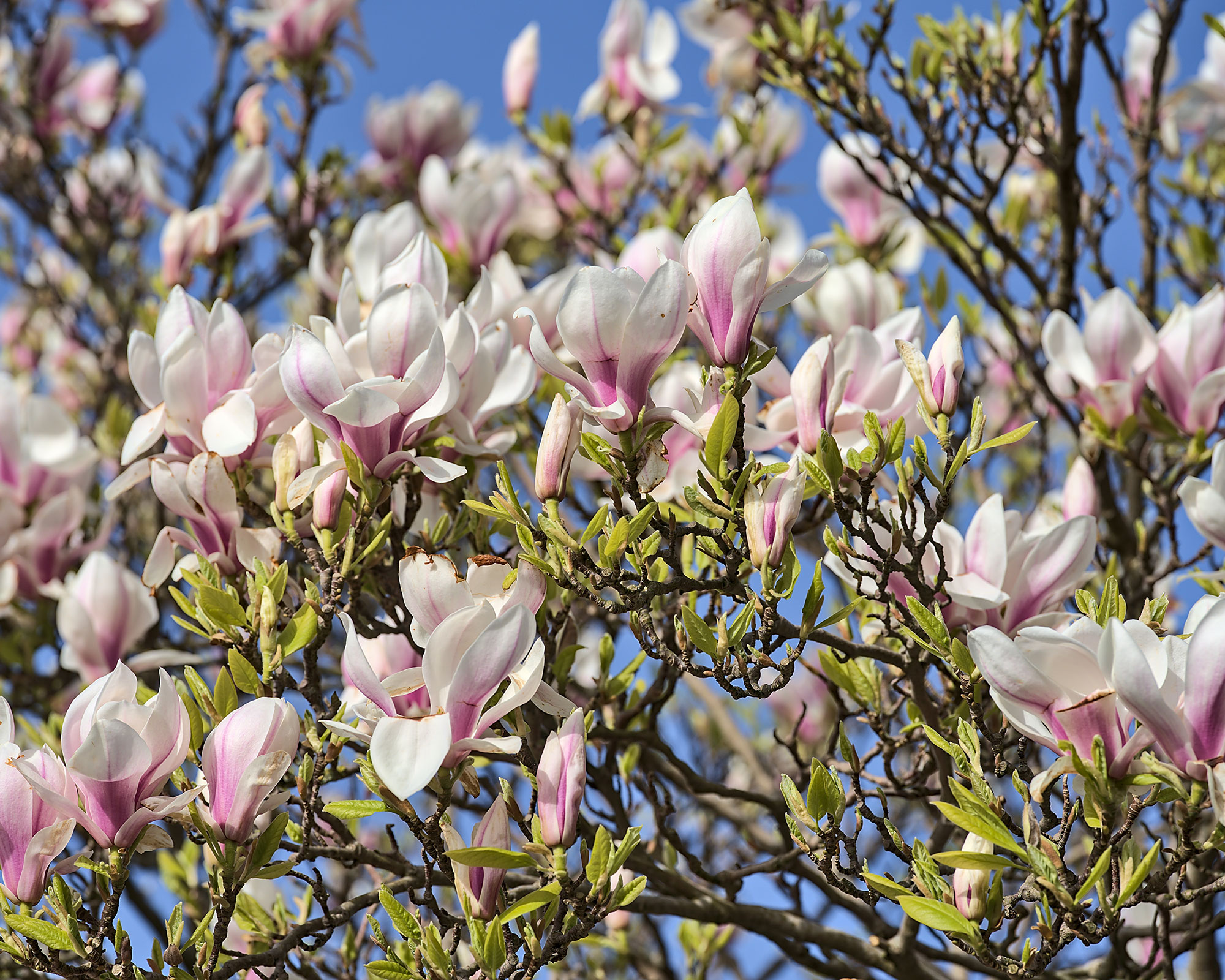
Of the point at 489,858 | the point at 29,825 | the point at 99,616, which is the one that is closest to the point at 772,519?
the point at 489,858

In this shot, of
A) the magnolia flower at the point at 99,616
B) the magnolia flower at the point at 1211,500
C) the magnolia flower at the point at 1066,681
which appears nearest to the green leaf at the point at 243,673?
the magnolia flower at the point at 99,616

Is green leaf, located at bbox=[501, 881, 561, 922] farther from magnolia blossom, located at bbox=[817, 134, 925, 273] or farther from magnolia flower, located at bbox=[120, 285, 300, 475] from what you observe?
magnolia blossom, located at bbox=[817, 134, 925, 273]

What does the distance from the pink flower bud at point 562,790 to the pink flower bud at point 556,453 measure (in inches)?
12.0

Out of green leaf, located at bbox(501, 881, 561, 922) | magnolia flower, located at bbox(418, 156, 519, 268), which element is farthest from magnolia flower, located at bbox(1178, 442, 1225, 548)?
magnolia flower, located at bbox(418, 156, 519, 268)

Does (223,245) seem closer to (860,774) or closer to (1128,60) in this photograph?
(860,774)

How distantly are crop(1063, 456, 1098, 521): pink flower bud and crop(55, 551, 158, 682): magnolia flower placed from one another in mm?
1727

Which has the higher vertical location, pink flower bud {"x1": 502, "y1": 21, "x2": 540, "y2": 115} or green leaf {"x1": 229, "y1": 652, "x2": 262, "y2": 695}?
pink flower bud {"x1": 502, "y1": 21, "x2": 540, "y2": 115}

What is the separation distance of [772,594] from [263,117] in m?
2.92

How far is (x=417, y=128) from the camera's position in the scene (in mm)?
4102

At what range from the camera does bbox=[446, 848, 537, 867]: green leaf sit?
1.26m

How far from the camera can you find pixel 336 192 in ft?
12.7

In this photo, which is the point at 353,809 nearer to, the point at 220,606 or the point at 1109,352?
the point at 220,606

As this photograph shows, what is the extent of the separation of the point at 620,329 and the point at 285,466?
1.75ft

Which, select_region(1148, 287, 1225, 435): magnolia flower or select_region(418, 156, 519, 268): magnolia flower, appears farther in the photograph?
select_region(418, 156, 519, 268): magnolia flower
